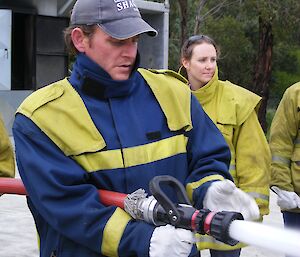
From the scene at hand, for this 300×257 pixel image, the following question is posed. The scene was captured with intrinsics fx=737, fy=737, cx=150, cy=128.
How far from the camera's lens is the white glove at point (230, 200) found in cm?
250

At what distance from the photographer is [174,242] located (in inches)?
87.9

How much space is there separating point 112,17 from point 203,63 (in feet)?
6.39

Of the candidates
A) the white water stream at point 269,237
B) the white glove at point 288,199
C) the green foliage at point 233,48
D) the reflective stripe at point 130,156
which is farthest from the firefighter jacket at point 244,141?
the green foliage at point 233,48

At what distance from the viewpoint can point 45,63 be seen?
13703 millimetres

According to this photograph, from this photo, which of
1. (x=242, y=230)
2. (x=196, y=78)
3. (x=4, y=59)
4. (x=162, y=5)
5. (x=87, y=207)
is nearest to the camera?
(x=242, y=230)

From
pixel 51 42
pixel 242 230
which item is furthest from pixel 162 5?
pixel 242 230

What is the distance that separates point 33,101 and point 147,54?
367 inches

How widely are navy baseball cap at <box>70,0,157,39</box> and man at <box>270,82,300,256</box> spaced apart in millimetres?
2401

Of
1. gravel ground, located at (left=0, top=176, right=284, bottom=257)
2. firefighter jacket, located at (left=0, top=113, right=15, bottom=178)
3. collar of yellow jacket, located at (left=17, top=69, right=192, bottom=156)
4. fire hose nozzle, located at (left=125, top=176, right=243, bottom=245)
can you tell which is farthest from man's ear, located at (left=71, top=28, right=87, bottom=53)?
gravel ground, located at (left=0, top=176, right=284, bottom=257)

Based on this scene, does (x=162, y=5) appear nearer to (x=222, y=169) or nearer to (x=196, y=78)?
(x=196, y=78)

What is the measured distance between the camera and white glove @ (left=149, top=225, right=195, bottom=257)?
2229 millimetres

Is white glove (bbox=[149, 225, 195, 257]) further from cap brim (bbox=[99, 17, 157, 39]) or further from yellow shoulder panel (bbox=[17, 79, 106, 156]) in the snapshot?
cap brim (bbox=[99, 17, 157, 39])

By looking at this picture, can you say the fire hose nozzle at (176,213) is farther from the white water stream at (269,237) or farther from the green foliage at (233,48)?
the green foliage at (233,48)

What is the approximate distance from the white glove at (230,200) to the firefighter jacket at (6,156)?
1755 mm
